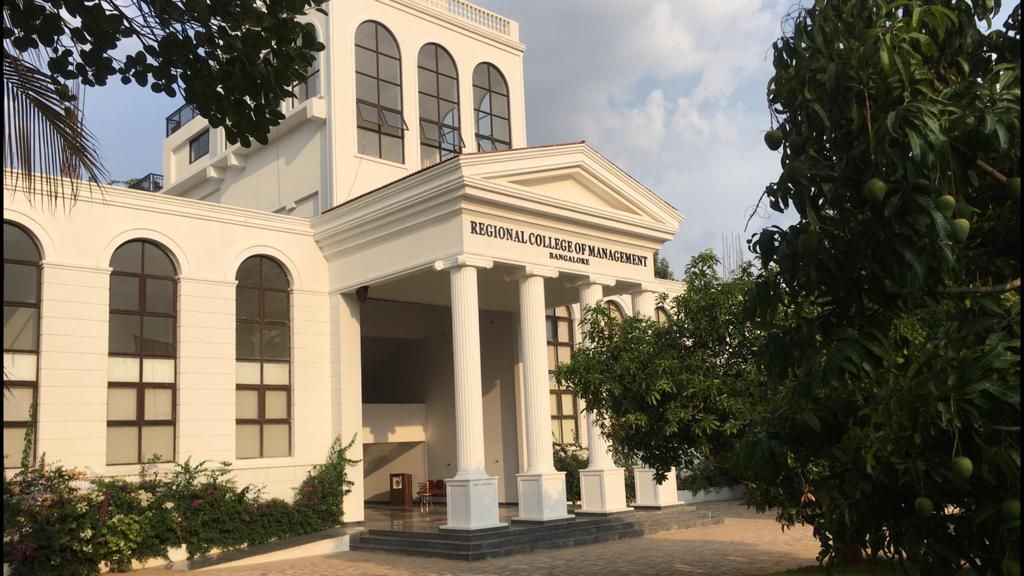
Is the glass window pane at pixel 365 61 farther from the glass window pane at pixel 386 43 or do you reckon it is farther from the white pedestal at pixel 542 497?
the white pedestal at pixel 542 497

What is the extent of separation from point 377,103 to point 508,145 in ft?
15.0

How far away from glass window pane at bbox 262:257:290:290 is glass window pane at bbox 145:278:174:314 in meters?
2.21

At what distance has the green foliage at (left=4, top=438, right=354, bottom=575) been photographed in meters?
15.9

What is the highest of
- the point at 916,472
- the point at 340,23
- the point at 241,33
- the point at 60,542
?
the point at 340,23

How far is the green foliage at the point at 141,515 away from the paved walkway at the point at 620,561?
2.75ft

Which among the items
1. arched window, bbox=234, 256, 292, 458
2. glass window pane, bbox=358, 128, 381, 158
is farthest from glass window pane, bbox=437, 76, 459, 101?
arched window, bbox=234, 256, 292, 458

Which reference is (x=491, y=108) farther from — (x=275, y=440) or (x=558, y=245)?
(x=275, y=440)

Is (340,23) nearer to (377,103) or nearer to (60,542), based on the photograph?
(377,103)

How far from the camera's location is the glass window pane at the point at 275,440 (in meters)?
20.5

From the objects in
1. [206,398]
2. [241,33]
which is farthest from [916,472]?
[206,398]

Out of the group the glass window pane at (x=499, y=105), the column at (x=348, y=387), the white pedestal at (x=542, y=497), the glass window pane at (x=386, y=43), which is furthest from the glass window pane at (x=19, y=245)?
the glass window pane at (x=499, y=105)

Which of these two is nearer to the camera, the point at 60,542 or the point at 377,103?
the point at 60,542

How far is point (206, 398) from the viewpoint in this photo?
1952 cm

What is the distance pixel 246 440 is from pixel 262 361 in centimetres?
177
